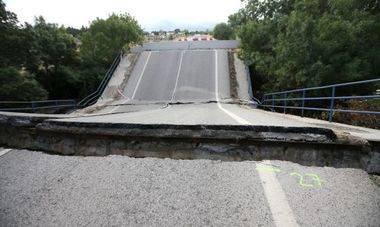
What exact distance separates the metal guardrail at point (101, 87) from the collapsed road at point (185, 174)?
2430 centimetres

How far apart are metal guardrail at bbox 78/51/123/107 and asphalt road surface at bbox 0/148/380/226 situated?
78.7 feet

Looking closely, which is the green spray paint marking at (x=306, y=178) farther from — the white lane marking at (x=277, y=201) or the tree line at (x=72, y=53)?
the tree line at (x=72, y=53)

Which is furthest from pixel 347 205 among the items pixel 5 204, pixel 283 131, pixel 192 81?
pixel 192 81

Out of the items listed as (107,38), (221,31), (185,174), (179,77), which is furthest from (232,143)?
(221,31)

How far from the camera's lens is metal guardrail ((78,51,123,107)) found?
30.1 metres

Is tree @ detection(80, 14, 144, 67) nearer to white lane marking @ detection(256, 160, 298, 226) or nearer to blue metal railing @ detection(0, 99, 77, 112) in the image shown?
blue metal railing @ detection(0, 99, 77, 112)

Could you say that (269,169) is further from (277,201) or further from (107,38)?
(107,38)

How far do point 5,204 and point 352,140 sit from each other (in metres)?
4.46

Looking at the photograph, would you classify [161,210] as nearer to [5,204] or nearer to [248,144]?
[248,144]

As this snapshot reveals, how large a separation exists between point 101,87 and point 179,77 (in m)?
7.34

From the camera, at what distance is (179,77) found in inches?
1226

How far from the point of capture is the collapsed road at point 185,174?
3.51m

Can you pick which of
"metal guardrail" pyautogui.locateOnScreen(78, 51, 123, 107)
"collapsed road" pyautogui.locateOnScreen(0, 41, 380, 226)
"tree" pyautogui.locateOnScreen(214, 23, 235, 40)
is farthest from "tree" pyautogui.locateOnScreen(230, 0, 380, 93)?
"tree" pyautogui.locateOnScreen(214, 23, 235, 40)

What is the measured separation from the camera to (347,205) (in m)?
4.57
